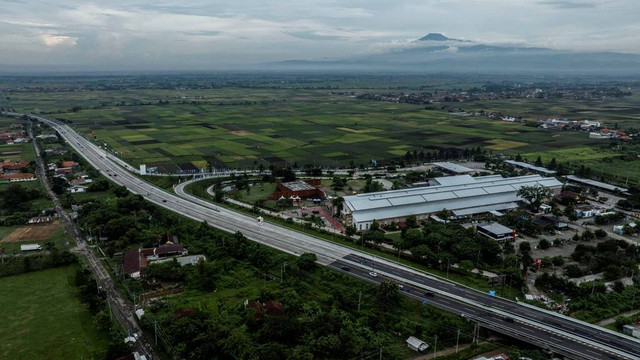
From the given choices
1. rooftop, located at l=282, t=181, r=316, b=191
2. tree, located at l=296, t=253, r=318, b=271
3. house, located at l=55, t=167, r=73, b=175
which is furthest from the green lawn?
house, located at l=55, t=167, r=73, b=175

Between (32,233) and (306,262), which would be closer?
(306,262)

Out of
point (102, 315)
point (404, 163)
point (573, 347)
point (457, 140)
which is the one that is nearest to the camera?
A: point (573, 347)

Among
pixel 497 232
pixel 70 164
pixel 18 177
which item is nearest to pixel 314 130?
pixel 70 164

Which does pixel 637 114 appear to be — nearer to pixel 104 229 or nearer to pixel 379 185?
pixel 379 185

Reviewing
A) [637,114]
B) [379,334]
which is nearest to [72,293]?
[379,334]

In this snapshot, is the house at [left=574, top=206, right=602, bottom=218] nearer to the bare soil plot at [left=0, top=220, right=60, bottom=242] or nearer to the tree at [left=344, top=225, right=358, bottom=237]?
the tree at [left=344, top=225, right=358, bottom=237]

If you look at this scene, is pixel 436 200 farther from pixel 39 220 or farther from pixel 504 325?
pixel 39 220

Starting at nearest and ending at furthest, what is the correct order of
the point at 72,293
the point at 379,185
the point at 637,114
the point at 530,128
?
the point at 72,293
the point at 379,185
the point at 530,128
the point at 637,114
